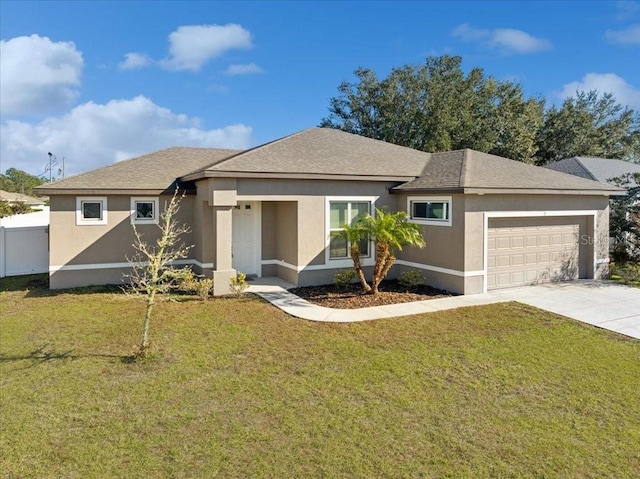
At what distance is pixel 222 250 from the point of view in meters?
12.2

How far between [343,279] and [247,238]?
13.0 ft

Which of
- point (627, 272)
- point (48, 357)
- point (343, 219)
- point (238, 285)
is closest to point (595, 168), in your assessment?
point (627, 272)

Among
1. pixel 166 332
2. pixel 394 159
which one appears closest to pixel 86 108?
pixel 394 159

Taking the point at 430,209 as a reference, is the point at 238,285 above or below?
below

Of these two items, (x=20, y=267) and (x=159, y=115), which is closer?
(x=20, y=267)

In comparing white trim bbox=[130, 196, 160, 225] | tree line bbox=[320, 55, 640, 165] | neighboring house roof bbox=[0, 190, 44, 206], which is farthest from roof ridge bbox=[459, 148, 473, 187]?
neighboring house roof bbox=[0, 190, 44, 206]

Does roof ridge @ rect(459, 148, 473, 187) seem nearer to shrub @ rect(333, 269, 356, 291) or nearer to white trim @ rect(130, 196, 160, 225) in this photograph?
shrub @ rect(333, 269, 356, 291)

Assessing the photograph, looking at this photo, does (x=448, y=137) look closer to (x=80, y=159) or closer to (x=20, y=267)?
(x=20, y=267)

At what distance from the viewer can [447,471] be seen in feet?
14.2

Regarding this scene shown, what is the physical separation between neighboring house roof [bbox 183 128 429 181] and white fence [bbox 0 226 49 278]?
6888 millimetres

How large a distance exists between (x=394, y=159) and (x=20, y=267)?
14781 millimetres

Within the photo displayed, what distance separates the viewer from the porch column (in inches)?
479

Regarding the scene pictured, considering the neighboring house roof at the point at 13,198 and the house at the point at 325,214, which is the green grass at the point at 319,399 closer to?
the house at the point at 325,214

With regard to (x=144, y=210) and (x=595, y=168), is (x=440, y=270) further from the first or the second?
(x=595, y=168)
